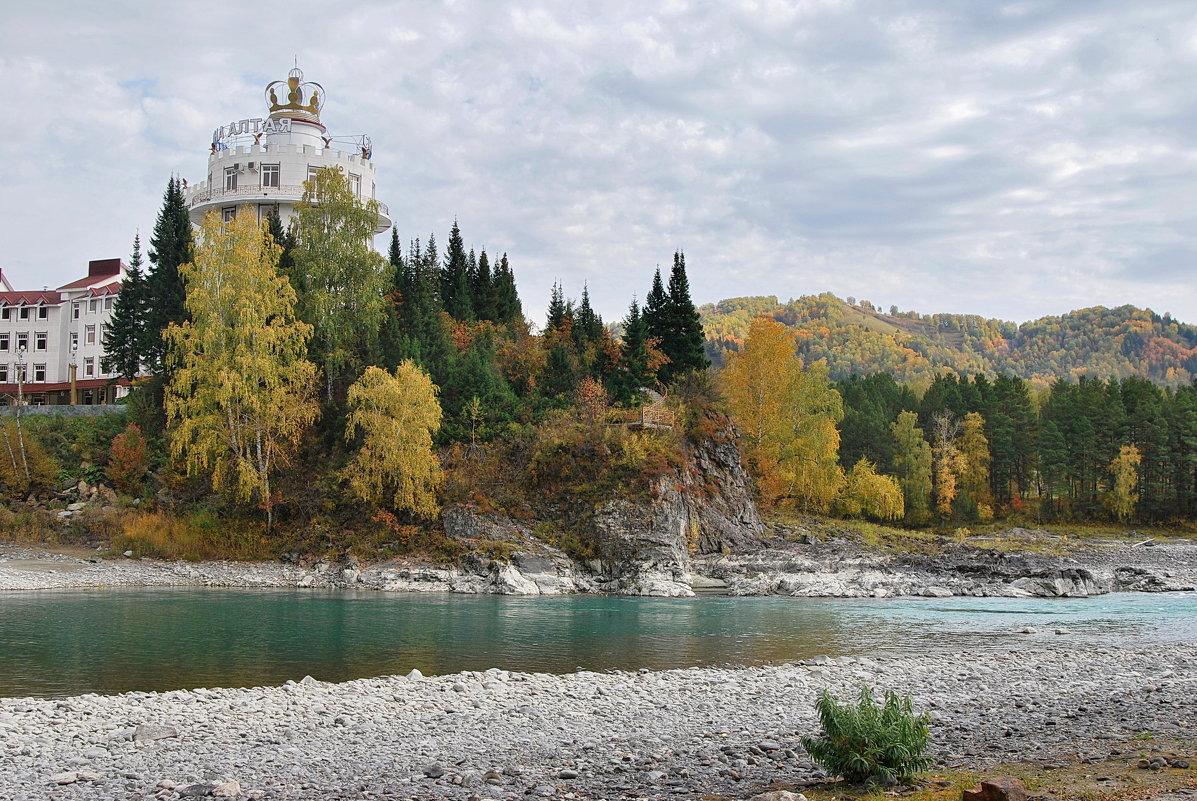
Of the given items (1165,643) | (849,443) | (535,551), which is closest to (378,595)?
(535,551)

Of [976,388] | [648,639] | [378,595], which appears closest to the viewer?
[648,639]

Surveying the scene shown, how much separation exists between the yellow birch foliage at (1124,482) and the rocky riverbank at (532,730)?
66755mm

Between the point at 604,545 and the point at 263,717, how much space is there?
29.4 meters

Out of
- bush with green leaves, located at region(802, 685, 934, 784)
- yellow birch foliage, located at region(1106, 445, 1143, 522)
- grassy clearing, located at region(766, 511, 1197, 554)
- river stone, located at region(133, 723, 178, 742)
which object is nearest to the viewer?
bush with green leaves, located at region(802, 685, 934, 784)

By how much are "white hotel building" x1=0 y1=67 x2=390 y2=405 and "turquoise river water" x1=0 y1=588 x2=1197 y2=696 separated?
99.5 feet

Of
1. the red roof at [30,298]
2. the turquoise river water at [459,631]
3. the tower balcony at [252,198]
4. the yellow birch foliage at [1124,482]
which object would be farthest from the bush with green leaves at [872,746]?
the yellow birch foliage at [1124,482]

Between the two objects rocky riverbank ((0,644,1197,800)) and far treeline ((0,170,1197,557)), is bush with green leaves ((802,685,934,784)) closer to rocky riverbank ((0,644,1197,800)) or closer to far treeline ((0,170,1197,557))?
rocky riverbank ((0,644,1197,800))

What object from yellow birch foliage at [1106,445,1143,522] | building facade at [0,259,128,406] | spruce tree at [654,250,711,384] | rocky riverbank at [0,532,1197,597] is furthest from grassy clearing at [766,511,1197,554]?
building facade at [0,259,128,406]

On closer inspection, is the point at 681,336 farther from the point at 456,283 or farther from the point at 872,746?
the point at 872,746

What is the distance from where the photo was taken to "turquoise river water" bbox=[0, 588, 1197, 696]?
66.0 feet

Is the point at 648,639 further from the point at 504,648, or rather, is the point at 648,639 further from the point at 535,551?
the point at 535,551

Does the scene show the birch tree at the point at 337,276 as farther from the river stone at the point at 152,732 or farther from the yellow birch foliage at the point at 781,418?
the river stone at the point at 152,732

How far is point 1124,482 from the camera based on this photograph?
77750mm

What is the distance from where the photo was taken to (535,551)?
42.5 m
